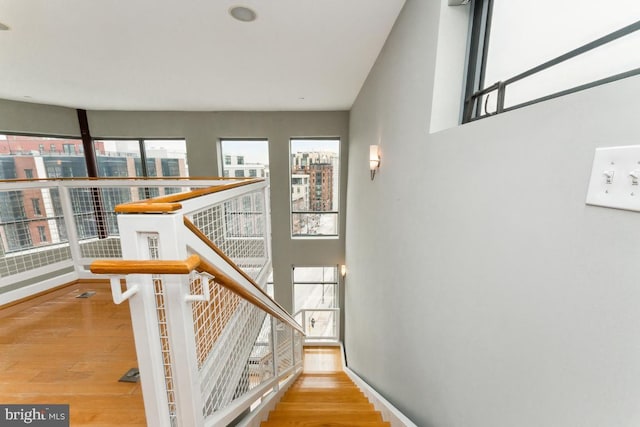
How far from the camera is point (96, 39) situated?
219 cm

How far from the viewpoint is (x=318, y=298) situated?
5566 millimetres

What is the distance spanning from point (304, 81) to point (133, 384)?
11.2 feet

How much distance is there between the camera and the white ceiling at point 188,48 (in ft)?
5.92

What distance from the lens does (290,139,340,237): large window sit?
512 cm

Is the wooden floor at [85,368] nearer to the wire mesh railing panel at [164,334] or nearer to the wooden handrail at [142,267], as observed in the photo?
the wire mesh railing panel at [164,334]

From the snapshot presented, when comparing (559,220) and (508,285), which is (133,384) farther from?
(559,220)

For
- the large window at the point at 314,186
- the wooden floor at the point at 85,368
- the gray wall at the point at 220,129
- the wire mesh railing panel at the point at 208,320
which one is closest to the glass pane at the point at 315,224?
the large window at the point at 314,186

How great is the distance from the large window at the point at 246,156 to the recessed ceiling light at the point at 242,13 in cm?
318

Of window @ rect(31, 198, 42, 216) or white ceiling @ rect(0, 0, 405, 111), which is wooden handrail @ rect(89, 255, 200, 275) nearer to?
white ceiling @ rect(0, 0, 405, 111)

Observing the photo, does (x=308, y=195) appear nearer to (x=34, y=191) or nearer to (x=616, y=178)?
(x=34, y=191)

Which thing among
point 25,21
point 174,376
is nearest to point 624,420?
point 174,376

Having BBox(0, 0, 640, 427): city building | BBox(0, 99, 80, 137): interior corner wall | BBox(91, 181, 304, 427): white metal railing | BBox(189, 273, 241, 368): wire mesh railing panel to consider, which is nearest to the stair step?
BBox(0, 0, 640, 427): city building

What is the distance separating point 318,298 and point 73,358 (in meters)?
4.38

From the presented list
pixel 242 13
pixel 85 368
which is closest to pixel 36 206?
pixel 85 368
